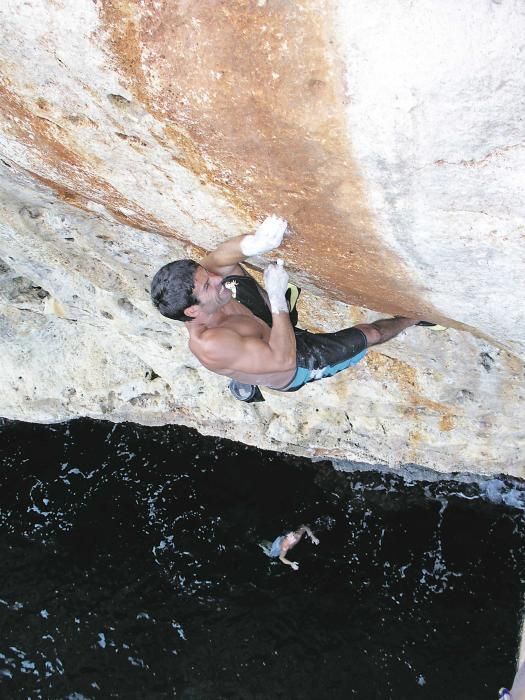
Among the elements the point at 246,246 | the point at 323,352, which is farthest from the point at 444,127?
the point at 323,352

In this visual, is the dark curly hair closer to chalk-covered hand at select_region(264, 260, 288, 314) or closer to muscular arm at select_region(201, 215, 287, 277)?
muscular arm at select_region(201, 215, 287, 277)

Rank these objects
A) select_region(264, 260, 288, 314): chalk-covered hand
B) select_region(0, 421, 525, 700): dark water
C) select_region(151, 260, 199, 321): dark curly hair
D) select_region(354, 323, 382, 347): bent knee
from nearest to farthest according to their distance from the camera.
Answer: select_region(151, 260, 199, 321): dark curly hair
select_region(264, 260, 288, 314): chalk-covered hand
select_region(354, 323, 382, 347): bent knee
select_region(0, 421, 525, 700): dark water

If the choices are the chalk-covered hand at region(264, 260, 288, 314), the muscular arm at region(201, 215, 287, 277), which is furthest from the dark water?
the muscular arm at region(201, 215, 287, 277)

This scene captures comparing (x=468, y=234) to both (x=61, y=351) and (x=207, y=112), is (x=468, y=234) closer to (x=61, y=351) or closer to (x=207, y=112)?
(x=207, y=112)

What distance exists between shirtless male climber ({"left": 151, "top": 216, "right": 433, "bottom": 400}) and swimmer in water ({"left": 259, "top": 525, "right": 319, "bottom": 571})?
16.4 ft

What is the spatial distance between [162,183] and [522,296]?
6.84ft

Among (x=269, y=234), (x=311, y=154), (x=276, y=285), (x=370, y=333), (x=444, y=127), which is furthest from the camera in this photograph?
(x=370, y=333)

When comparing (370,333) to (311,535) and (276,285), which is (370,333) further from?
(311,535)

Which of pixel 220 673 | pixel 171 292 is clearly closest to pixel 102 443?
pixel 220 673

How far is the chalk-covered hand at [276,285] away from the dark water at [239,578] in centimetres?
578

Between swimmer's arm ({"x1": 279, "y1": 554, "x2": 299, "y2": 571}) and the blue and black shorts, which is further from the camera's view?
swimmer's arm ({"x1": 279, "y1": 554, "x2": 299, "y2": 571})

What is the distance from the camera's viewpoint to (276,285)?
374 centimetres

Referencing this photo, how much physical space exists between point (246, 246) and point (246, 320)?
2.25 feet

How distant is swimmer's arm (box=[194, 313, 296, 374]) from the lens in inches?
151
